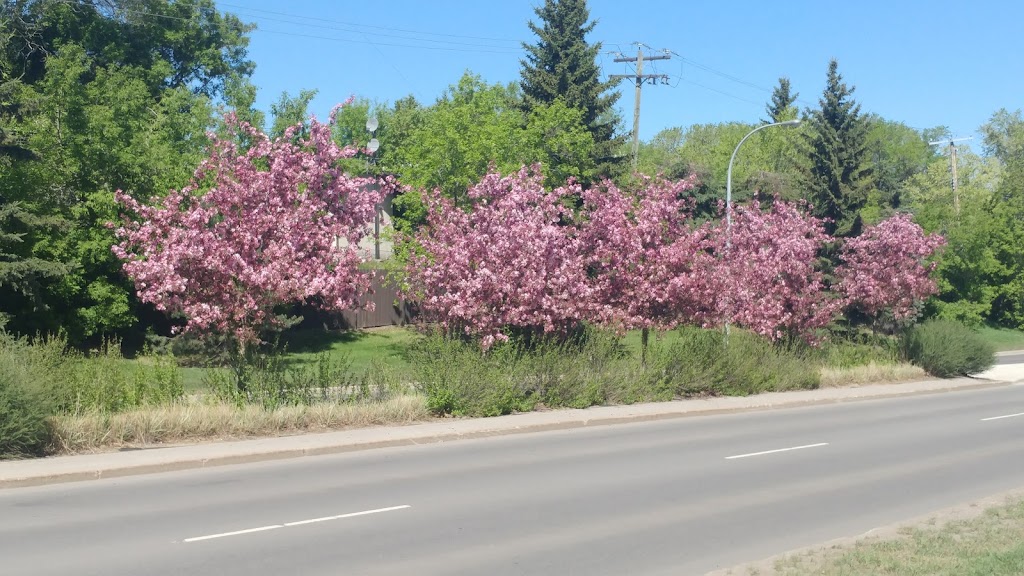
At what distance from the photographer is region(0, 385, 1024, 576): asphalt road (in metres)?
8.59

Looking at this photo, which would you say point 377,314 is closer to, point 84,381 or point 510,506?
point 84,381

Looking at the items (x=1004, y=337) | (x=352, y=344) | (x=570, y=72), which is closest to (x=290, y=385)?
(x=352, y=344)

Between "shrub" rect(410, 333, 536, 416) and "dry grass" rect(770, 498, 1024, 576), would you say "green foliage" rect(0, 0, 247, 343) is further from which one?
"dry grass" rect(770, 498, 1024, 576)

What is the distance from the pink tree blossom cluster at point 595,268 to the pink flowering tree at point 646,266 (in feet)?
0.09

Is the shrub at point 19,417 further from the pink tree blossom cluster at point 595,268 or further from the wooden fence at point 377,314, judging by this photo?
the wooden fence at point 377,314

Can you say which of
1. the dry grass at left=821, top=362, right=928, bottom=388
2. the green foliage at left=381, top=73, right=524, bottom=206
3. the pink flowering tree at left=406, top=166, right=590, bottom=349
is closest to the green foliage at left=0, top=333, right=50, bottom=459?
the pink flowering tree at left=406, top=166, right=590, bottom=349

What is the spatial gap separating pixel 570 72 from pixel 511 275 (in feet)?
84.6

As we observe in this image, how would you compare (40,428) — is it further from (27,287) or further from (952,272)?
(952,272)

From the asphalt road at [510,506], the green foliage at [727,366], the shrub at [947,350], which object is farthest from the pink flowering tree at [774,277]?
the asphalt road at [510,506]

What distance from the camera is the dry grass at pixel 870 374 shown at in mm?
28962

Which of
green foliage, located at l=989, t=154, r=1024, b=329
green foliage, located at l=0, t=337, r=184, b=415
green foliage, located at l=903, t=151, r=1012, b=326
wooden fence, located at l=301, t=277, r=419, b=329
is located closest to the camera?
green foliage, located at l=0, t=337, r=184, b=415

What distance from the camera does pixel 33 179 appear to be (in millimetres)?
28906

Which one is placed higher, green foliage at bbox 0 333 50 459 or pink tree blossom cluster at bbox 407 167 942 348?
pink tree blossom cluster at bbox 407 167 942 348

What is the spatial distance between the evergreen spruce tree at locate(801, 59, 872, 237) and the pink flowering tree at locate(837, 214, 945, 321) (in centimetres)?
1379
